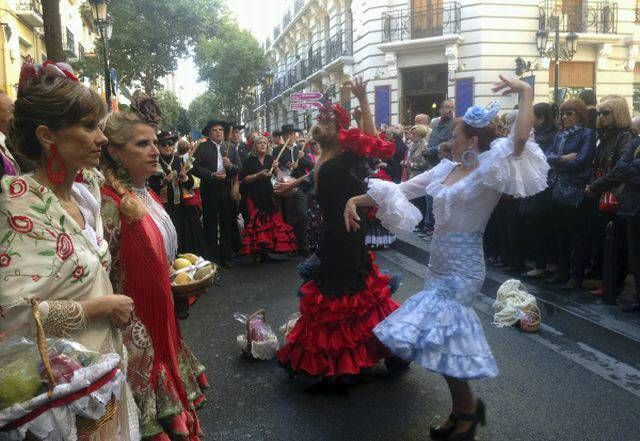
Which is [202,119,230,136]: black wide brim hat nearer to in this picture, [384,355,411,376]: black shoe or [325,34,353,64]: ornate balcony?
[384,355,411,376]: black shoe

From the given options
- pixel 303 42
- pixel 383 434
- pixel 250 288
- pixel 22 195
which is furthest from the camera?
pixel 303 42

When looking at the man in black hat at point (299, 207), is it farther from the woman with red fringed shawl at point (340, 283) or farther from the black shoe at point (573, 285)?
the woman with red fringed shawl at point (340, 283)

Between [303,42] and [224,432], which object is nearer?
[224,432]

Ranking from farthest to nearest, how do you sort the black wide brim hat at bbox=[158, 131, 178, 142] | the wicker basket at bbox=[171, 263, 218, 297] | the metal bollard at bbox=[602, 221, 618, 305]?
1. the black wide brim hat at bbox=[158, 131, 178, 142]
2. the metal bollard at bbox=[602, 221, 618, 305]
3. the wicker basket at bbox=[171, 263, 218, 297]

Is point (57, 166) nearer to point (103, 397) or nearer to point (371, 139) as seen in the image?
point (103, 397)

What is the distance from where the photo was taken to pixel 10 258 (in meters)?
1.75

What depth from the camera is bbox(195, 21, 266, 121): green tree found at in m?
39.7

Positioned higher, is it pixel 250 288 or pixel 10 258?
pixel 10 258

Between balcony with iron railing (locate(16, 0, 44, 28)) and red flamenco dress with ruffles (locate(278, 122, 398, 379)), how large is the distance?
19977 mm

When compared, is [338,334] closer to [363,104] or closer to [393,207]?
[393,207]

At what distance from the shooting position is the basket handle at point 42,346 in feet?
5.16

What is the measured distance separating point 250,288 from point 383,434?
13.0 ft

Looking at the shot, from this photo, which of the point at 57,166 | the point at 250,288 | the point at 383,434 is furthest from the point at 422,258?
the point at 57,166

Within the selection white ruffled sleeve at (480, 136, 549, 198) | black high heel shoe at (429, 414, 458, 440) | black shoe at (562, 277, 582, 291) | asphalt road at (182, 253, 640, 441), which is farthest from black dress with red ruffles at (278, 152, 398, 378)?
black shoe at (562, 277, 582, 291)
